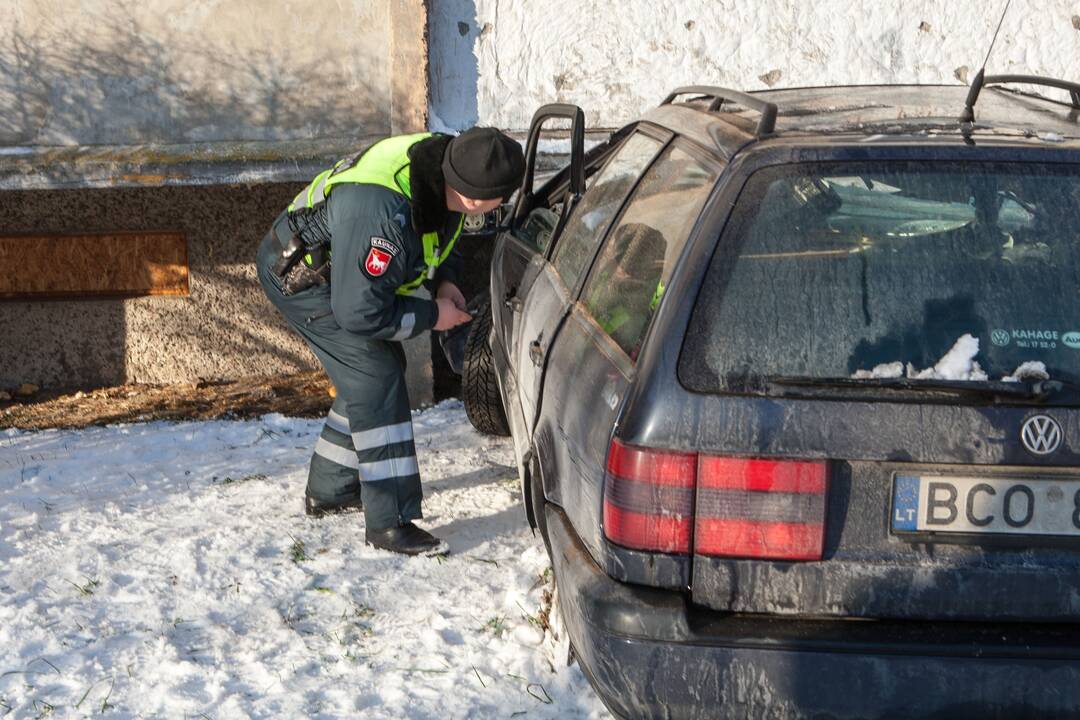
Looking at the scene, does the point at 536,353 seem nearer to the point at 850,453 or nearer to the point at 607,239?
the point at 607,239

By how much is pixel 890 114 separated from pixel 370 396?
1.99m

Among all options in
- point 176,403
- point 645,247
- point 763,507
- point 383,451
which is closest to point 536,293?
point 383,451

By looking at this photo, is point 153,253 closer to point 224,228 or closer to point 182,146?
point 224,228

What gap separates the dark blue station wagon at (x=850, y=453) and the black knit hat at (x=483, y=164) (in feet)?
4.21

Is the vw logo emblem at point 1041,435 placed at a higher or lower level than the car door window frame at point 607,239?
lower

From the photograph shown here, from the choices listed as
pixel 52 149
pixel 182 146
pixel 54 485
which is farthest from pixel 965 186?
pixel 52 149

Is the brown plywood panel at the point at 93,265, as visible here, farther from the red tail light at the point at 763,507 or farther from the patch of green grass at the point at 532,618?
the red tail light at the point at 763,507

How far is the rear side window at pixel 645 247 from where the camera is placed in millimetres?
2492

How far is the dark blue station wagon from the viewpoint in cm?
221

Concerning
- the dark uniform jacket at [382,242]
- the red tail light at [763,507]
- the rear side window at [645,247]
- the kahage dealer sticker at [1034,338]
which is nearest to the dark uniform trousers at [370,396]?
the dark uniform jacket at [382,242]

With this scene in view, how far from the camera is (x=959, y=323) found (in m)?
2.26

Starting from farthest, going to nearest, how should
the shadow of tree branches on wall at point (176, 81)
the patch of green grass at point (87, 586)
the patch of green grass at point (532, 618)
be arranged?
the shadow of tree branches on wall at point (176, 81)
the patch of green grass at point (87, 586)
the patch of green grass at point (532, 618)

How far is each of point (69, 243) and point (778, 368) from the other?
566cm

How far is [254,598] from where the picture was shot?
376cm
